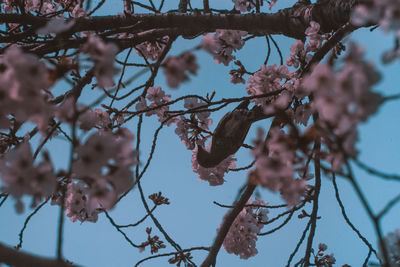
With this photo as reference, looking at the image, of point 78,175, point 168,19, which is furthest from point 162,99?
point 78,175

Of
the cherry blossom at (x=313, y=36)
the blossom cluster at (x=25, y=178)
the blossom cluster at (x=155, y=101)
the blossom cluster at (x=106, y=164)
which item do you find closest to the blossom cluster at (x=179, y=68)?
the blossom cluster at (x=106, y=164)

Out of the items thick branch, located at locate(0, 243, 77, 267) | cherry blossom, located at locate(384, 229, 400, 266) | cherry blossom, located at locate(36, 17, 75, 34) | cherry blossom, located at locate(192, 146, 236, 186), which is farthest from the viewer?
cherry blossom, located at locate(192, 146, 236, 186)

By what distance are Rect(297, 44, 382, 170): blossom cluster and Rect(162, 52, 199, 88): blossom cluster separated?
0.68 metres

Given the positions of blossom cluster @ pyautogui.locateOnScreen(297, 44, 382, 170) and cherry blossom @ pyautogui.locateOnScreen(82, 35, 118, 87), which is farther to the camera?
cherry blossom @ pyautogui.locateOnScreen(82, 35, 118, 87)

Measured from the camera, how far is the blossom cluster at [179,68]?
64.6 inches

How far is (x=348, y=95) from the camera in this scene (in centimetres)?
101

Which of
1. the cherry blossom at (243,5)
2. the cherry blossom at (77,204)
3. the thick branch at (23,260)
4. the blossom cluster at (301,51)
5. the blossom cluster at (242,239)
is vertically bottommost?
the thick branch at (23,260)

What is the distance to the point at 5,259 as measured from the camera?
120 centimetres

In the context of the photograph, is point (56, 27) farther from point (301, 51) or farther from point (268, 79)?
point (301, 51)

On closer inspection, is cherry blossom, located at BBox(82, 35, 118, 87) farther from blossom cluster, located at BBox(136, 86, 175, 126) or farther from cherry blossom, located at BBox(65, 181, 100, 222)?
blossom cluster, located at BBox(136, 86, 175, 126)

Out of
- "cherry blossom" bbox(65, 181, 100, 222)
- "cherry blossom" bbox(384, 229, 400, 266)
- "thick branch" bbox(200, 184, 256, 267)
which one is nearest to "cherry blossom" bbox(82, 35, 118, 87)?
"cherry blossom" bbox(65, 181, 100, 222)

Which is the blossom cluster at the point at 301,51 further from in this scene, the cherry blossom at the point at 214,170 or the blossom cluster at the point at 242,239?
the blossom cluster at the point at 242,239

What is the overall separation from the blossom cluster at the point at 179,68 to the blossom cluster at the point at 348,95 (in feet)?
2.23

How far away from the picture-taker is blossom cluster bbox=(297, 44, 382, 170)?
1.01 meters
